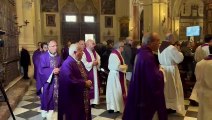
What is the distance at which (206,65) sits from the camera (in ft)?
10.8

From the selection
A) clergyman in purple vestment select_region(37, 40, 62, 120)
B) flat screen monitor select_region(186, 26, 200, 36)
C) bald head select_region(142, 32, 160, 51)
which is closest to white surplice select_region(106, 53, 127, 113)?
clergyman in purple vestment select_region(37, 40, 62, 120)

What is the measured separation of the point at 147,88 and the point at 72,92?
1090mm

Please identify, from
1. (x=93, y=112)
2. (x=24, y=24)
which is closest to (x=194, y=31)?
(x=24, y=24)

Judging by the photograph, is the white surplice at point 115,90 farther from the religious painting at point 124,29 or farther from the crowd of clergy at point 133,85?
the religious painting at point 124,29

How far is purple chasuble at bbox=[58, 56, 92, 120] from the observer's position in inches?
150

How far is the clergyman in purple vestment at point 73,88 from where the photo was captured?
3.81 meters

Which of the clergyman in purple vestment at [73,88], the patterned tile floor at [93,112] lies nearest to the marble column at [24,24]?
the patterned tile floor at [93,112]

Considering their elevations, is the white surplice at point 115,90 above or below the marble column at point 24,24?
below

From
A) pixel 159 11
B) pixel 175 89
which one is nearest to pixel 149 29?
pixel 159 11

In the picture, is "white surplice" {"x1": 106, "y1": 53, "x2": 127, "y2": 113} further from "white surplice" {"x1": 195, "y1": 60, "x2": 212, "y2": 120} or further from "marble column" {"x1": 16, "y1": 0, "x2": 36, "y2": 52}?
"marble column" {"x1": 16, "y1": 0, "x2": 36, "y2": 52}

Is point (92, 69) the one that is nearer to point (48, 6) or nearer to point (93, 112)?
point (93, 112)

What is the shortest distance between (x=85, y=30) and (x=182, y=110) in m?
17.4

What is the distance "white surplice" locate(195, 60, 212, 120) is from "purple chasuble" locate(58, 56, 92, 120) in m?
1.62

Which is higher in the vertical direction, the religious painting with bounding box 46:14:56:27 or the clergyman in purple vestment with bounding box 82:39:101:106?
the religious painting with bounding box 46:14:56:27
